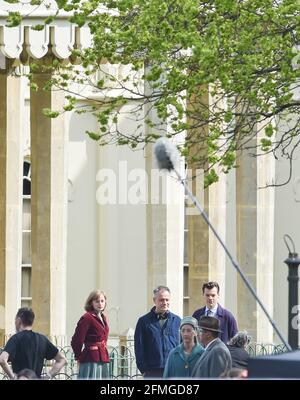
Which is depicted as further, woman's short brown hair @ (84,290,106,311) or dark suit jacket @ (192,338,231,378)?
woman's short brown hair @ (84,290,106,311)

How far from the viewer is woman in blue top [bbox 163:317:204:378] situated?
64.1 feet

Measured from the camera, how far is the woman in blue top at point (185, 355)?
19.5m

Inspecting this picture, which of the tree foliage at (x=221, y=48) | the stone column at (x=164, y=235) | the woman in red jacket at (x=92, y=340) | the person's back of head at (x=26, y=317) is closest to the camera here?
the person's back of head at (x=26, y=317)

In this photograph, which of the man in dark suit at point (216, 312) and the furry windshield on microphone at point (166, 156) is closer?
the furry windshield on microphone at point (166, 156)

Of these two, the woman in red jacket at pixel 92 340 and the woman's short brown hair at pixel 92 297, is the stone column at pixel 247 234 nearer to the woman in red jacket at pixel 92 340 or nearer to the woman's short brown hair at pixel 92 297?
the woman in red jacket at pixel 92 340

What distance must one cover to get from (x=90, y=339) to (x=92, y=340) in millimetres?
39

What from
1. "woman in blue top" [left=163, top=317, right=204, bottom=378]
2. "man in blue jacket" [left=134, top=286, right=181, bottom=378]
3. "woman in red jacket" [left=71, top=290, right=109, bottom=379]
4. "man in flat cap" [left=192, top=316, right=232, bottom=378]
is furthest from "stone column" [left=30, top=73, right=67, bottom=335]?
"man in flat cap" [left=192, top=316, right=232, bottom=378]

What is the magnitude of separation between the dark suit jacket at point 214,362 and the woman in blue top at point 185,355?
1.14 m

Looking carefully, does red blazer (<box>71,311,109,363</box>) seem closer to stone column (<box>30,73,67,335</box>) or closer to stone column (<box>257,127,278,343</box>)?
stone column (<box>30,73,67,335</box>)

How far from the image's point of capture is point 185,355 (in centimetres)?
1970

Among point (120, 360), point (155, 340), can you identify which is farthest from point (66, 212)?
point (155, 340)

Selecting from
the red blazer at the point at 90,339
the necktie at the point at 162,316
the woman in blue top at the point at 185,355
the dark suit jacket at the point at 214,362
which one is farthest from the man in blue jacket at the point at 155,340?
the dark suit jacket at the point at 214,362

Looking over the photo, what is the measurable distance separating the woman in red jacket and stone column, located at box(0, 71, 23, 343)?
7718mm

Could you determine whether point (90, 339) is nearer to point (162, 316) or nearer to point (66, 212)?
point (162, 316)
